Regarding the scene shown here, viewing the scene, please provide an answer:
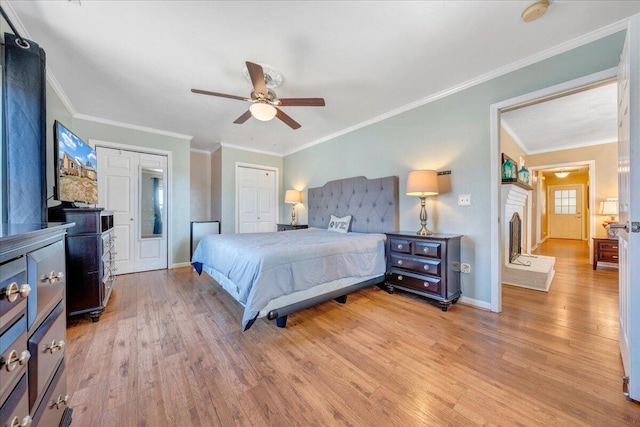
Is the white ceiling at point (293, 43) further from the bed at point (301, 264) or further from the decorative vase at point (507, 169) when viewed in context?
the decorative vase at point (507, 169)

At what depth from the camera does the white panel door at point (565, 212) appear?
24.1ft

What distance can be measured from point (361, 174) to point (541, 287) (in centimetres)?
274

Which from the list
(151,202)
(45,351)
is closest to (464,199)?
(45,351)

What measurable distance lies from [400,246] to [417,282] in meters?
0.42

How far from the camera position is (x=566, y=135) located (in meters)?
4.26

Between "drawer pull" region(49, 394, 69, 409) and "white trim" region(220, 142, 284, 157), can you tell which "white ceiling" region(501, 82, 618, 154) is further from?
"drawer pull" region(49, 394, 69, 409)

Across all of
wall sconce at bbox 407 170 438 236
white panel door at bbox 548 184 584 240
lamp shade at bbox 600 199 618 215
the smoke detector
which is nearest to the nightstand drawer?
wall sconce at bbox 407 170 438 236

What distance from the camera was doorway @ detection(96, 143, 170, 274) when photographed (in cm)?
365

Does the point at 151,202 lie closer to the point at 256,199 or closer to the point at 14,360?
the point at 256,199

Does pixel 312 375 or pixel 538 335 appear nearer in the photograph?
pixel 312 375

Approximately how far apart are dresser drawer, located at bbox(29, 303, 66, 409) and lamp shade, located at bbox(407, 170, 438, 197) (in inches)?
108

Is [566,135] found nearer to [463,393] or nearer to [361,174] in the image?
[361,174]

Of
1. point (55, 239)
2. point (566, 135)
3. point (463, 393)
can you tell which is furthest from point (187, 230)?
point (566, 135)

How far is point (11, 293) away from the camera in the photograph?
1.85 ft
